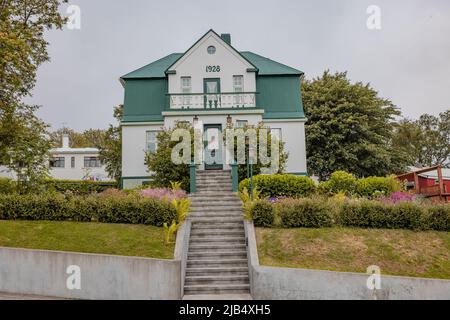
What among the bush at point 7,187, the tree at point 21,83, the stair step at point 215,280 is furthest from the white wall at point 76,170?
the stair step at point 215,280

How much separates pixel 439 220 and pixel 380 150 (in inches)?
610

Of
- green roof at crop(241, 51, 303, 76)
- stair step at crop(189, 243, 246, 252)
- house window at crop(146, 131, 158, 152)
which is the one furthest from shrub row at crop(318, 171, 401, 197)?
house window at crop(146, 131, 158, 152)

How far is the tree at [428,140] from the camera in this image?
154 ft

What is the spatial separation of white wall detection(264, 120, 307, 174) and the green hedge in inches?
478

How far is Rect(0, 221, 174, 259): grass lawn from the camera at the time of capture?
436 inches

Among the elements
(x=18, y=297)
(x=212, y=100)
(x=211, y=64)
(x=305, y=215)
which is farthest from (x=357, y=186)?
(x=18, y=297)

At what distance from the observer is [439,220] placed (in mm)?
12945

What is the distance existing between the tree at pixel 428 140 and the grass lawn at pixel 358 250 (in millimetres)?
37257

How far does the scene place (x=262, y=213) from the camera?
12.7 metres

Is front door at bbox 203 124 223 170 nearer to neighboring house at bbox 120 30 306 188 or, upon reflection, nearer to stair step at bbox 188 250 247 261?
neighboring house at bbox 120 30 306 188

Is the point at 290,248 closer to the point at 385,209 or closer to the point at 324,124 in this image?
the point at 385,209

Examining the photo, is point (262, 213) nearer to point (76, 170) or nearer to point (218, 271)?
point (218, 271)

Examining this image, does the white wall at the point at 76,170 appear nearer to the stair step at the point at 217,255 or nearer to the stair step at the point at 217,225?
the stair step at the point at 217,225
